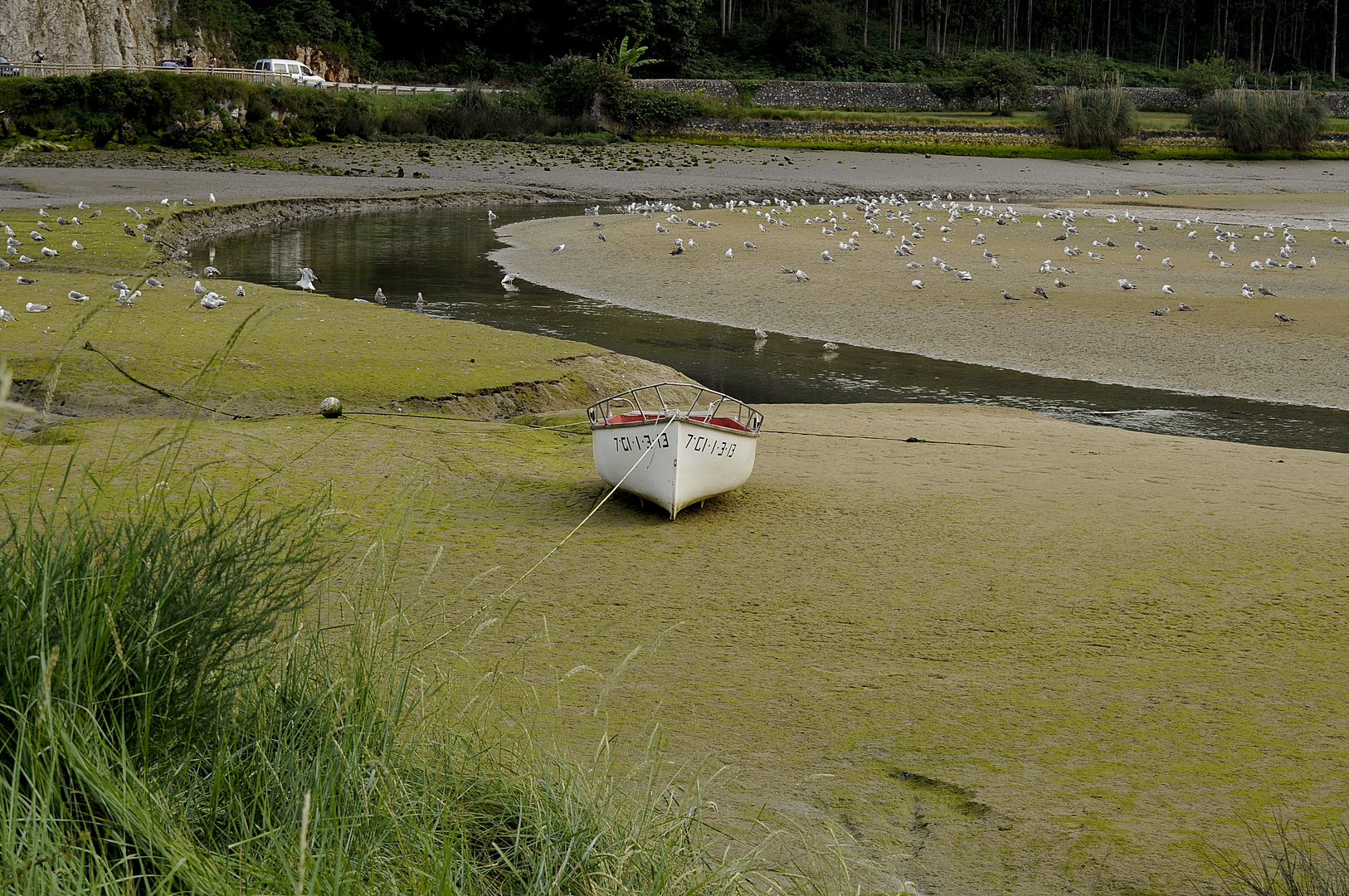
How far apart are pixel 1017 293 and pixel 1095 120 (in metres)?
31.8

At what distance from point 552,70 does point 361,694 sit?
47475 mm

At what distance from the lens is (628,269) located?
18.8m

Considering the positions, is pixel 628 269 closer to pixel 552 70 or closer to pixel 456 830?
pixel 456 830

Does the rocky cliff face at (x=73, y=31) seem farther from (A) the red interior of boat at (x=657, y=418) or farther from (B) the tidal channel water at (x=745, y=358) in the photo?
(A) the red interior of boat at (x=657, y=418)

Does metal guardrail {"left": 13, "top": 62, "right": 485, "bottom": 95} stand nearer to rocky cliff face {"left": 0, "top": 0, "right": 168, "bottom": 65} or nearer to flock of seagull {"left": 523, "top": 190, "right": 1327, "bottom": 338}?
rocky cliff face {"left": 0, "top": 0, "right": 168, "bottom": 65}

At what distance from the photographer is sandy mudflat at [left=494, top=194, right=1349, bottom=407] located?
1295cm

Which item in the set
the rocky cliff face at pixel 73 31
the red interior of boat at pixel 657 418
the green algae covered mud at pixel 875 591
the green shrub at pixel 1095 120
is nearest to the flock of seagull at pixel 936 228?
the green algae covered mud at pixel 875 591

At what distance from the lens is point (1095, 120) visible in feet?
147

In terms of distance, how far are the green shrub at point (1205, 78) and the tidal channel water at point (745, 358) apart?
171ft

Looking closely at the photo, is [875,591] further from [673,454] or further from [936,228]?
[936,228]

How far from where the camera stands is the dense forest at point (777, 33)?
5575 centimetres

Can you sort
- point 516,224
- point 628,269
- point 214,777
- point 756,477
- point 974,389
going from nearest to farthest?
point 214,777 < point 756,477 < point 974,389 < point 628,269 < point 516,224

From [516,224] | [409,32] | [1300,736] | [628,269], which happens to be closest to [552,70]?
[409,32]

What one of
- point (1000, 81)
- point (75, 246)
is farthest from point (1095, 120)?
point (75, 246)
